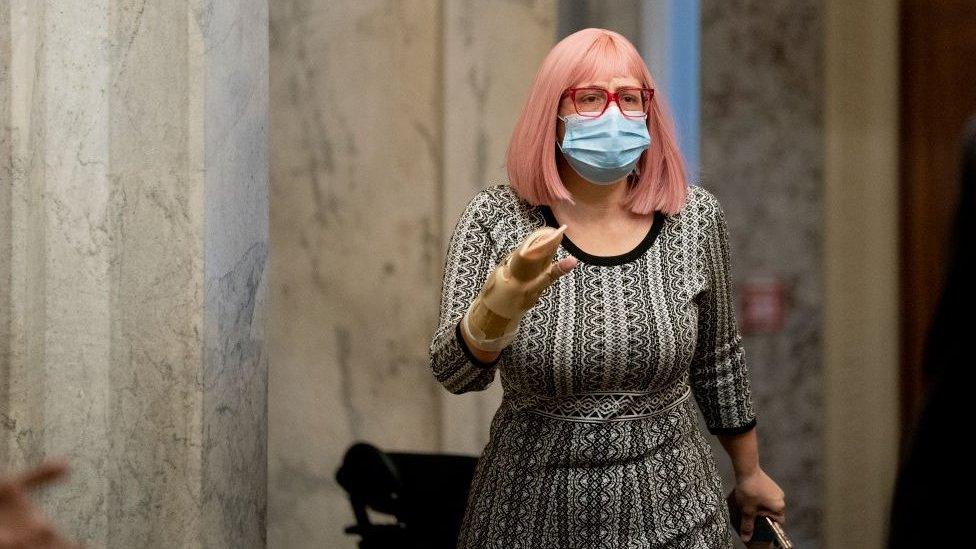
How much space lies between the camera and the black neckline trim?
279 cm

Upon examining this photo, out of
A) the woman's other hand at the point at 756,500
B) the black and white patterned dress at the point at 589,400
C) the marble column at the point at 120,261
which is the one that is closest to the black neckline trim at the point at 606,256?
the black and white patterned dress at the point at 589,400

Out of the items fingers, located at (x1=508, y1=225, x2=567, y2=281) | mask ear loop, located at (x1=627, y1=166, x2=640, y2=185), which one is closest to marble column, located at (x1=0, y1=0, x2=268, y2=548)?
mask ear loop, located at (x1=627, y1=166, x2=640, y2=185)

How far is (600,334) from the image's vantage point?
271cm

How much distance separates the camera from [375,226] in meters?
4.52

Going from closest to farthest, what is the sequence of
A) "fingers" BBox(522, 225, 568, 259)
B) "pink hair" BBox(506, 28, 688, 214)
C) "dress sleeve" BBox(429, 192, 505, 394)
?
"fingers" BBox(522, 225, 568, 259) < "dress sleeve" BBox(429, 192, 505, 394) < "pink hair" BBox(506, 28, 688, 214)

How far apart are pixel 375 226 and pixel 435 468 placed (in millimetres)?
1077

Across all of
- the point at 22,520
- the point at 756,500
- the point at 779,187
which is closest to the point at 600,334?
→ the point at 756,500

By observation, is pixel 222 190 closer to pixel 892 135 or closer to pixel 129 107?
pixel 129 107

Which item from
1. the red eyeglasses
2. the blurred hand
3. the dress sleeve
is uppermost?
the red eyeglasses

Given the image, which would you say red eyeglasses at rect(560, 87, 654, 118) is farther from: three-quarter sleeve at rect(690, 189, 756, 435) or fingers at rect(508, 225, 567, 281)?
fingers at rect(508, 225, 567, 281)

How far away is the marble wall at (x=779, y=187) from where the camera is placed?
4.89 meters

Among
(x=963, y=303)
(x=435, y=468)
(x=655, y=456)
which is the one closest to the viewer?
(x=963, y=303)

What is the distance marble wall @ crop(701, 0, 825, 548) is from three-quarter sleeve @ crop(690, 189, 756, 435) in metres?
1.97

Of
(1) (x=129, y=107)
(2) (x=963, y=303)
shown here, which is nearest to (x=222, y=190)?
(1) (x=129, y=107)
